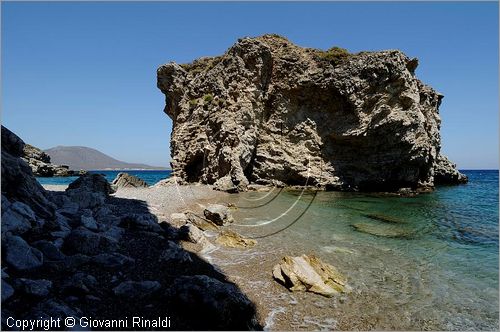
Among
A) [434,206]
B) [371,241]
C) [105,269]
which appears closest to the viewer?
[105,269]

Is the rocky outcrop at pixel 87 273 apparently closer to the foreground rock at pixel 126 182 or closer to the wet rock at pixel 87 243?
the wet rock at pixel 87 243

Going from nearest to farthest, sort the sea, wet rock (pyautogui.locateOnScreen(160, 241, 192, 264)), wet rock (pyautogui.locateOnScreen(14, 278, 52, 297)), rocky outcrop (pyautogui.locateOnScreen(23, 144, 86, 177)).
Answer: wet rock (pyautogui.locateOnScreen(14, 278, 52, 297))
the sea
wet rock (pyautogui.locateOnScreen(160, 241, 192, 264))
rocky outcrop (pyautogui.locateOnScreen(23, 144, 86, 177))

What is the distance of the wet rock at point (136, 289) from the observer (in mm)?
7168

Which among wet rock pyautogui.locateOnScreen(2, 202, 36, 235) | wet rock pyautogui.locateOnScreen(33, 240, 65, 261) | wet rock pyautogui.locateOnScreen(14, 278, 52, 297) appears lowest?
wet rock pyautogui.locateOnScreen(14, 278, 52, 297)

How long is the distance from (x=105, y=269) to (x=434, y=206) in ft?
90.3

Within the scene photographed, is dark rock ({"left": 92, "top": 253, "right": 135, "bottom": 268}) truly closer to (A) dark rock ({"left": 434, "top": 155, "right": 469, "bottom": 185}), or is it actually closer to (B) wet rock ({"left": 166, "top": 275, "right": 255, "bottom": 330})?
(B) wet rock ({"left": 166, "top": 275, "right": 255, "bottom": 330})

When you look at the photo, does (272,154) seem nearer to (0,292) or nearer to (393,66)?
(393,66)

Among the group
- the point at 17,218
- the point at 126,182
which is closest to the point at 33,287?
the point at 17,218

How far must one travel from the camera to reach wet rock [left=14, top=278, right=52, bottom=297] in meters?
6.08

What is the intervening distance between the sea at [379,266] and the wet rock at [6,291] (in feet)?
17.3

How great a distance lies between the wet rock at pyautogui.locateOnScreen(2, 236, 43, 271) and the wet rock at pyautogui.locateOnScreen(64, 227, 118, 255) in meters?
1.27

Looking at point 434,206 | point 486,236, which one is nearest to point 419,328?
point 486,236

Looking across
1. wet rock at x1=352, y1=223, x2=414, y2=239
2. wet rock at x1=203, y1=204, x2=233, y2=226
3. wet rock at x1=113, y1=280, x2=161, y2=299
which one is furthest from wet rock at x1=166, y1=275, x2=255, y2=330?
wet rock at x1=352, y1=223, x2=414, y2=239

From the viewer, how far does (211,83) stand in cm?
4109
